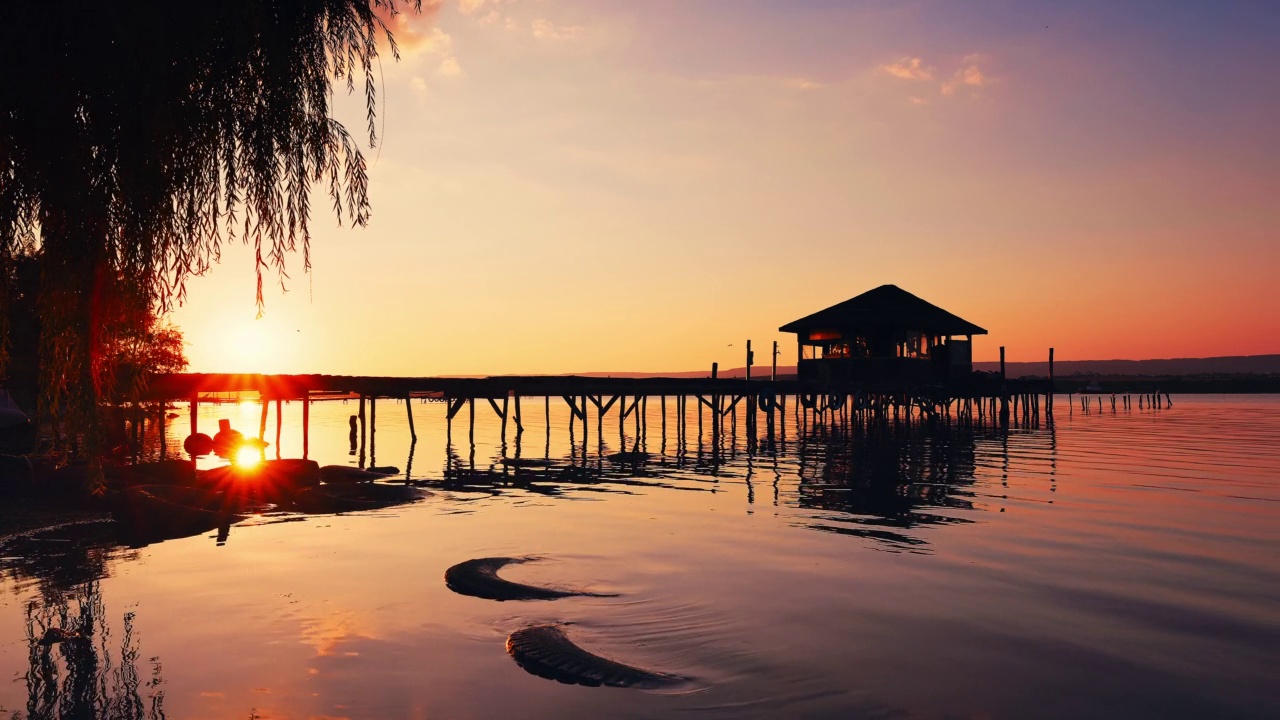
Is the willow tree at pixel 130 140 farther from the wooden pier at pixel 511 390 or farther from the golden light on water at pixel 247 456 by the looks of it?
the golden light on water at pixel 247 456

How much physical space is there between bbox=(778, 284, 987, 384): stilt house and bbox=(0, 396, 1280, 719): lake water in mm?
25590

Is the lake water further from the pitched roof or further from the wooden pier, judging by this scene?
the pitched roof

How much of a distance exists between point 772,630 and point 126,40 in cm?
777

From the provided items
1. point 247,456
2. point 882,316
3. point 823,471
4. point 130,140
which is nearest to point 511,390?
point 247,456

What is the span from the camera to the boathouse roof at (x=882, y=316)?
45.4 meters

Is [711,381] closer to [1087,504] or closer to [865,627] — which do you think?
[1087,504]

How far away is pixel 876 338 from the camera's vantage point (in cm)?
4734

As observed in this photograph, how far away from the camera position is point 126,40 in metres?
4.98

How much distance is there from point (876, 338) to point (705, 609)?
39.3m

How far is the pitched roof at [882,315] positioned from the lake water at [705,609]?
82.6ft

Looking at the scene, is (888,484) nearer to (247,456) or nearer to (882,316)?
(882,316)

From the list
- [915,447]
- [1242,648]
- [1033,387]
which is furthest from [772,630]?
[1033,387]

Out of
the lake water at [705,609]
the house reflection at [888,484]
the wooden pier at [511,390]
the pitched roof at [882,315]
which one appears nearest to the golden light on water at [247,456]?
the wooden pier at [511,390]

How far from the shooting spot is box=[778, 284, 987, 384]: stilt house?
→ 46.2 meters
